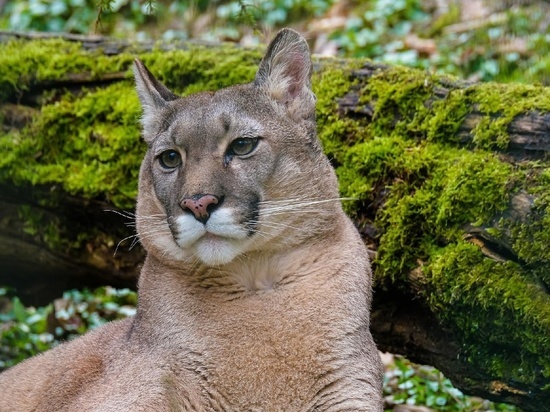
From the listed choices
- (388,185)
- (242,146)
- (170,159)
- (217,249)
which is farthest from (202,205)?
(388,185)

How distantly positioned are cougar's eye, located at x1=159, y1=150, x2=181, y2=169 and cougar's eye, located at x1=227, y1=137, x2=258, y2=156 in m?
0.37

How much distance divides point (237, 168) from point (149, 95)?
1.13 meters

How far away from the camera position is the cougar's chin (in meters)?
4.95

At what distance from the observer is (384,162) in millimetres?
6824

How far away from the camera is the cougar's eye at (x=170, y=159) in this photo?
549 cm

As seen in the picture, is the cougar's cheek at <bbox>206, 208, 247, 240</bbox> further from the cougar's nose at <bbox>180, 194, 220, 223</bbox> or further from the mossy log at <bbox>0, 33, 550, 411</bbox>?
the mossy log at <bbox>0, 33, 550, 411</bbox>

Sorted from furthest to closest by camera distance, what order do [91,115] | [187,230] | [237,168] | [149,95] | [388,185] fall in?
[91,115]
[388,185]
[149,95]
[237,168]
[187,230]

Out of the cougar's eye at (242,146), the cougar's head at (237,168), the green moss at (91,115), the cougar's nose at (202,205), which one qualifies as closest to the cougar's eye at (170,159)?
the cougar's head at (237,168)

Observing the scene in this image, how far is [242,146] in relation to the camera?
5.36m

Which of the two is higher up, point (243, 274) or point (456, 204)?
point (456, 204)

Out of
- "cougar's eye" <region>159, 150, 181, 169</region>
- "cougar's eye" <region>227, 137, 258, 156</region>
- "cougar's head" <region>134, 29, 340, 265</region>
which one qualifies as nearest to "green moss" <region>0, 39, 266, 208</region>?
"cougar's head" <region>134, 29, 340, 265</region>

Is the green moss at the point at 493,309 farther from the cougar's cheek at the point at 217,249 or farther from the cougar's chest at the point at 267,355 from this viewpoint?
the cougar's cheek at the point at 217,249

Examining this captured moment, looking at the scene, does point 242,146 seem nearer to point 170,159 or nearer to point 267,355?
point 170,159

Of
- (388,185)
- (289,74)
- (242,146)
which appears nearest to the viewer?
(242,146)
